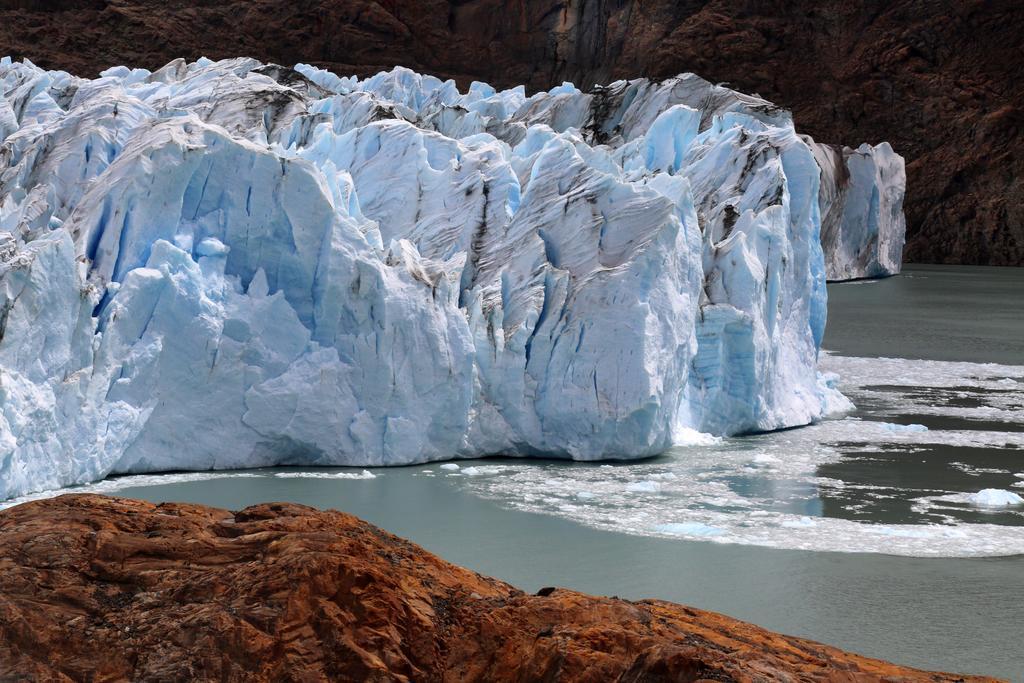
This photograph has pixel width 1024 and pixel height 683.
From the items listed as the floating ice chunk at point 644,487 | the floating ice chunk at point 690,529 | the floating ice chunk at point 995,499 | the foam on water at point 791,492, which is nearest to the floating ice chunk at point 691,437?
the foam on water at point 791,492

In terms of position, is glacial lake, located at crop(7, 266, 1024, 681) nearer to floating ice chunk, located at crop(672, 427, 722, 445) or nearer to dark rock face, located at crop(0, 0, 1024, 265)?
floating ice chunk, located at crop(672, 427, 722, 445)

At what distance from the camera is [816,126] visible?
145 ft

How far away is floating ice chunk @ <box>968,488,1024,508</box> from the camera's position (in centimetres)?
790

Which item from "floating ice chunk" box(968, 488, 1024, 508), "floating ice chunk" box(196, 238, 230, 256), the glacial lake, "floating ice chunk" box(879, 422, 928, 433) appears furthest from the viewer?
"floating ice chunk" box(879, 422, 928, 433)

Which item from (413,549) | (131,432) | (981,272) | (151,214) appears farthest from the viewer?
(981,272)

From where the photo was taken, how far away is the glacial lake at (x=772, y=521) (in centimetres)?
566

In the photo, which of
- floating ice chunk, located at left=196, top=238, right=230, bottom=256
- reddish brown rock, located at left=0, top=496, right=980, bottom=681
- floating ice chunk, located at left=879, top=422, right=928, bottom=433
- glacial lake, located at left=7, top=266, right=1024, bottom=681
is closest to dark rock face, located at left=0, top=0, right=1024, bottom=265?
floating ice chunk, located at left=879, top=422, right=928, bottom=433

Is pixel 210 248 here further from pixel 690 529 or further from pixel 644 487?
pixel 690 529

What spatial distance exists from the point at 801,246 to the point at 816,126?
34.3m

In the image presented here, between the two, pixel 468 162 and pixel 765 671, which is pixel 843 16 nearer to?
pixel 468 162

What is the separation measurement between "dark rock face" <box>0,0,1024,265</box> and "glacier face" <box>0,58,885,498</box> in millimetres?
30391

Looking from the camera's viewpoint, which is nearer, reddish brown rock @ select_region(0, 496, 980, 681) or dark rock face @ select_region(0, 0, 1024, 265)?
reddish brown rock @ select_region(0, 496, 980, 681)

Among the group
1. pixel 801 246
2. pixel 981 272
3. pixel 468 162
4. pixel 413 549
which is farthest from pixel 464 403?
pixel 981 272

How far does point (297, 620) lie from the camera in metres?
2.72
